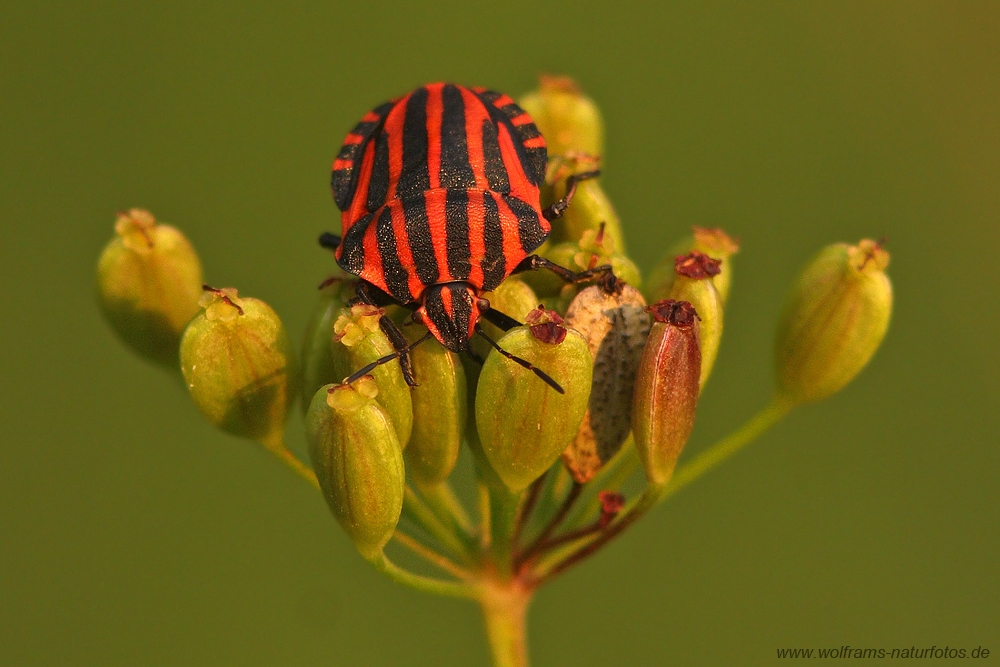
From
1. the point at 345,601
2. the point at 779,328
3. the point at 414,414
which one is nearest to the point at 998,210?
the point at 779,328

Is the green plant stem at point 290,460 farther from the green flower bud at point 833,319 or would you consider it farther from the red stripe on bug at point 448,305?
the green flower bud at point 833,319

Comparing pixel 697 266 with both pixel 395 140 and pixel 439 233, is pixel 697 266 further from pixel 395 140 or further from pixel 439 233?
pixel 395 140

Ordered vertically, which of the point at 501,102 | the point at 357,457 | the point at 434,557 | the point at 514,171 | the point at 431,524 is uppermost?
the point at 501,102

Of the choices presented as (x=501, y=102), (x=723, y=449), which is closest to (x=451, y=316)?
(x=501, y=102)

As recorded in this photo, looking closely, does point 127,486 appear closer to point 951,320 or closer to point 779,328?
point 779,328

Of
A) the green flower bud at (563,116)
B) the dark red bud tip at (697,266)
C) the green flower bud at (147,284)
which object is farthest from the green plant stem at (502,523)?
the green flower bud at (563,116)
